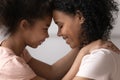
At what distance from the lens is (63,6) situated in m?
0.93

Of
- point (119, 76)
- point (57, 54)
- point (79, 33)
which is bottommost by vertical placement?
point (57, 54)

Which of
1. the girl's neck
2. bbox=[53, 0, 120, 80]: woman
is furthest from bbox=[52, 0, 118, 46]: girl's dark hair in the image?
the girl's neck

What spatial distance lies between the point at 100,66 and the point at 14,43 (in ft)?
0.96

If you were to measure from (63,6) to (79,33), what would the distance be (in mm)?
97

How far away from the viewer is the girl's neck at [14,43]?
97cm

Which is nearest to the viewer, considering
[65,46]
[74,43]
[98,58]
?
[98,58]

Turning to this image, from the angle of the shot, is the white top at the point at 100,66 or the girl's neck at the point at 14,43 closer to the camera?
the white top at the point at 100,66

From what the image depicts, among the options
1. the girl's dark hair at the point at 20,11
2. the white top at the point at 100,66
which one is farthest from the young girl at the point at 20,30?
the white top at the point at 100,66

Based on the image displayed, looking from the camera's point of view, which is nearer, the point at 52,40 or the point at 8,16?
the point at 8,16

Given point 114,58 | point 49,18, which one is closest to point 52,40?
point 49,18

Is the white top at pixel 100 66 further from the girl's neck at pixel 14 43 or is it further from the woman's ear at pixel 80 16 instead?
the girl's neck at pixel 14 43

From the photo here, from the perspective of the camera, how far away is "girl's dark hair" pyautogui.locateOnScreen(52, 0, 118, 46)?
3.01 ft

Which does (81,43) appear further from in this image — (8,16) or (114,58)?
(8,16)

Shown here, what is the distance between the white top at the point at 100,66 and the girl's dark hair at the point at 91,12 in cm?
8
